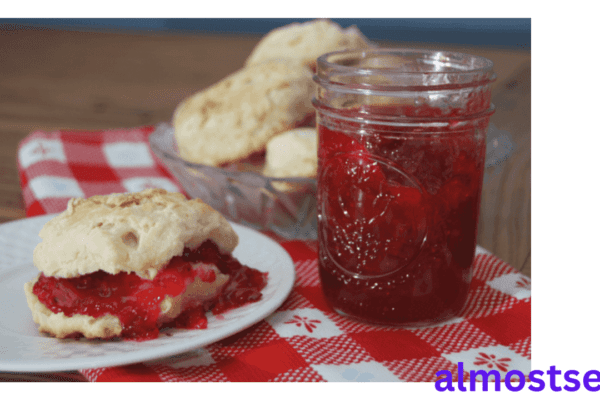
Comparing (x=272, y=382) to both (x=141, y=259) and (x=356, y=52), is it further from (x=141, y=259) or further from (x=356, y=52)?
(x=356, y=52)

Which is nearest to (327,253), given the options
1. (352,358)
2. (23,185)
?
(352,358)

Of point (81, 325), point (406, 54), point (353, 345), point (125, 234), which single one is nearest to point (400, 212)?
point (353, 345)

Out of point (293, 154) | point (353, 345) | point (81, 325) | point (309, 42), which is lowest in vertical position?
point (353, 345)

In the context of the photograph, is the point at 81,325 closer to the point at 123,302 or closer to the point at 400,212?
the point at 123,302

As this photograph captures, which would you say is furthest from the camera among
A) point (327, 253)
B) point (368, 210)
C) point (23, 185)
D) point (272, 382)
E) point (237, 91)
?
point (23, 185)

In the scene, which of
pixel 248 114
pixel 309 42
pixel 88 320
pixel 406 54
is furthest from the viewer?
pixel 309 42

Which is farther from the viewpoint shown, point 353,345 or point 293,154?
point 293,154

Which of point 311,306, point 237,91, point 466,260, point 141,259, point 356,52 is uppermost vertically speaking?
point 356,52
